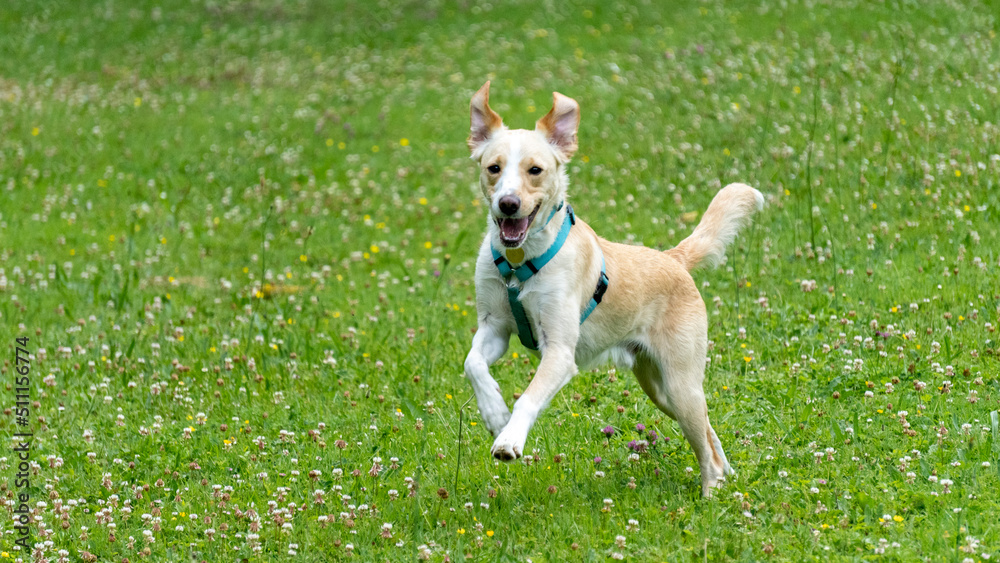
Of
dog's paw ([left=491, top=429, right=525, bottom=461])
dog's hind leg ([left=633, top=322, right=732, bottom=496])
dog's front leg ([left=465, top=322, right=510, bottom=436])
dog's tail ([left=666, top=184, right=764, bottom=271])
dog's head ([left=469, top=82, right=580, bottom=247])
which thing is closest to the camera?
dog's paw ([left=491, top=429, right=525, bottom=461])

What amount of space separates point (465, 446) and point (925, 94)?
904 cm

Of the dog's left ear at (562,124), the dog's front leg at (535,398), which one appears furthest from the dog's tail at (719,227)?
the dog's front leg at (535,398)

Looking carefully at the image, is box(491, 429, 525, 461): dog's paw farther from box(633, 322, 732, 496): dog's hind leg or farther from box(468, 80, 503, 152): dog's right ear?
box(468, 80, 503, 152): dog's right ear

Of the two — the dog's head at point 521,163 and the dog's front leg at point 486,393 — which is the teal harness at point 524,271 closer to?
the dog's head at point 521,163

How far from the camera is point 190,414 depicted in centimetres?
700

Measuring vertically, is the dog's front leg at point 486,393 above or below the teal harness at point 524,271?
below

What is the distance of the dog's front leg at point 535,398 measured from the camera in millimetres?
4570

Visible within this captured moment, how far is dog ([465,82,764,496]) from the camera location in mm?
5199

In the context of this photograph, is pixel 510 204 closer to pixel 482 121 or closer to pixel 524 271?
pixel 524 271

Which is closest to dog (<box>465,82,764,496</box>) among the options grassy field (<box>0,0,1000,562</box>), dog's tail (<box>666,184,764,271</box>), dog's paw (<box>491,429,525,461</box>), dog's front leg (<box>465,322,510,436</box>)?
dog's front leg (<box>465,322,510,436</box>)

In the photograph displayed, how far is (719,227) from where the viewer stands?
6.48 m

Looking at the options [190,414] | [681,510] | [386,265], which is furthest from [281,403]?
[386,265]

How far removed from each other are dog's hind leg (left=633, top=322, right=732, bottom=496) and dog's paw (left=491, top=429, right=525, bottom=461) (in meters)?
1.33

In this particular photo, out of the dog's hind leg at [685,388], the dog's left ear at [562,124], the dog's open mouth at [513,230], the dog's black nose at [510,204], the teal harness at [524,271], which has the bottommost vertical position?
the dog's hind leg at [685,388]
